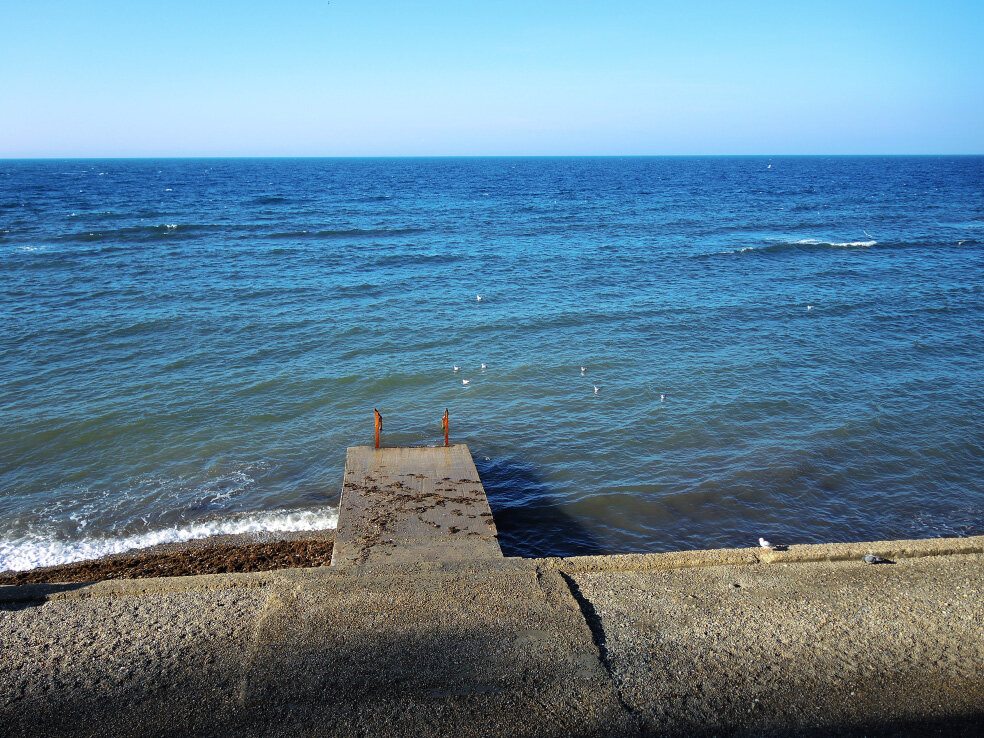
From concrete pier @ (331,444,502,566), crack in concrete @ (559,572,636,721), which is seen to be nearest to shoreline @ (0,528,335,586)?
concrete pier @ (331,444,502,566)

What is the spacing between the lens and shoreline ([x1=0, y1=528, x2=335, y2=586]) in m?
9.82

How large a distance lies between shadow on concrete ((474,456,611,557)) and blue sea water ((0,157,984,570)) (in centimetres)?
4

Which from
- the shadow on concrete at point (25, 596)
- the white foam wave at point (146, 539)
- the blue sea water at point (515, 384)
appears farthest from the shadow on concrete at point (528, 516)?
the shadow on concrete at point (25, 596)

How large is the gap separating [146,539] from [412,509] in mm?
4571

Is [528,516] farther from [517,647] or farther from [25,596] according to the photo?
[25,596]

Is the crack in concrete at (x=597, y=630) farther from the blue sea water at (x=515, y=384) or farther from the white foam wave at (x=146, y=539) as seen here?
the white foam wave at (x=146, y=539)

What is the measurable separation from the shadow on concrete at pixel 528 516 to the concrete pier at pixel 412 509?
1.09 metres

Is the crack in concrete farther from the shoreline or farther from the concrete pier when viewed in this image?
the shoreline


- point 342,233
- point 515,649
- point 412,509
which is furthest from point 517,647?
point 342,233

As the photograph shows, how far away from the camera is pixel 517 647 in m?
6.98

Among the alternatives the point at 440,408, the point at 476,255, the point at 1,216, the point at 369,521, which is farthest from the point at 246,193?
the point at 369,521

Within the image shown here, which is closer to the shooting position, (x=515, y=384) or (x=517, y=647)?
(x=517, y=647)

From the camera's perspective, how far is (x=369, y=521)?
1001cm

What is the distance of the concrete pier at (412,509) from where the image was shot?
9297 mm
